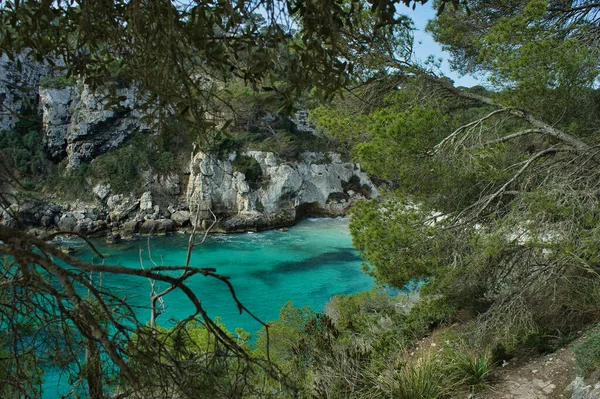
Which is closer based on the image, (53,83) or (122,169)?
(122,169)

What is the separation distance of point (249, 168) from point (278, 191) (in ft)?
7.59

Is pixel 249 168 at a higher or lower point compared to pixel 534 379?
higher

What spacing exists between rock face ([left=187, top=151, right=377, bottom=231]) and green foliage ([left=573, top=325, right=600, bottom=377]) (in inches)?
791

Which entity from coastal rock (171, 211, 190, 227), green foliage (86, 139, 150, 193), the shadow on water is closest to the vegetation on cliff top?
the shadow on water

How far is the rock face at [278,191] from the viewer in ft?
79.0

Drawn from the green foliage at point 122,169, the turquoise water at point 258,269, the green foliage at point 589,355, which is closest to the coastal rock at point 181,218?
the turquoise water at point 258,269

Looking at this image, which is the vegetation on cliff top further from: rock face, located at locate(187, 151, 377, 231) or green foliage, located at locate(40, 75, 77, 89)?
green foliage, located at locate(40, 75, 77, 89)

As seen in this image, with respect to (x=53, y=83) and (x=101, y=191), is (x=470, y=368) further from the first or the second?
(x=53, y=83)

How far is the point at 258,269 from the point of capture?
54.6 feet

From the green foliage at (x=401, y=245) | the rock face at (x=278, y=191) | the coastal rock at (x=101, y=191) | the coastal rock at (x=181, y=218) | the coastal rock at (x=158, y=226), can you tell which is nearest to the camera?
the green foliage at (x=401, y=245)

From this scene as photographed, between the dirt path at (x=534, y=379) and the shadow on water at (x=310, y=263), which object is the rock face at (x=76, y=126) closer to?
the shadow on water at (x=310, y=263)

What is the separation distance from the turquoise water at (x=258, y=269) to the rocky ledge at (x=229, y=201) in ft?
5.12

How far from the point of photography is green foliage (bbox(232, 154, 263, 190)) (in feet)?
83.6

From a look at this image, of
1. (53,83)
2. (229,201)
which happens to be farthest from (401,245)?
(53,83)
